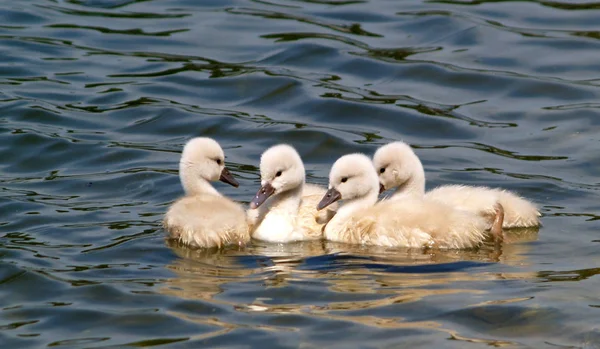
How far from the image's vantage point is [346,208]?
9.20 metres

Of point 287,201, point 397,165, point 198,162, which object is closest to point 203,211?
point 198,162

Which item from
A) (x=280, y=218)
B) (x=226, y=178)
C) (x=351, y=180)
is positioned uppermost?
(x=351, y=180)

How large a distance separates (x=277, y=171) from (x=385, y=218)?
0.86 meters

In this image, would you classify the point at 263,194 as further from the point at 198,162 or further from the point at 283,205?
the point at 198,162

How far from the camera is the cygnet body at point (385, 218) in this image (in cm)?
873

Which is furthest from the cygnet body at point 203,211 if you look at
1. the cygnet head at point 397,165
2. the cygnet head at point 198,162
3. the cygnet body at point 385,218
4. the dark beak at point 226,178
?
the cygnet head at point 397,165

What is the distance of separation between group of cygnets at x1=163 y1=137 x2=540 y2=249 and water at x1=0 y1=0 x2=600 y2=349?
5.6 inches

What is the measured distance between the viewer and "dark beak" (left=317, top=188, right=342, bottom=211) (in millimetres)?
9102

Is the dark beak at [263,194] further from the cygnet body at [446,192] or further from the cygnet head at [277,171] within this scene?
the cygnet body at [446,192]

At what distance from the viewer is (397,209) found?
890cm

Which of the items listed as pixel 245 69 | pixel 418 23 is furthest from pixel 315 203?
pixel 418 23

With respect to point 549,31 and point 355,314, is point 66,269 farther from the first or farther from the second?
point 549,31

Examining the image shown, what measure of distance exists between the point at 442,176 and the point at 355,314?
3.50 metres

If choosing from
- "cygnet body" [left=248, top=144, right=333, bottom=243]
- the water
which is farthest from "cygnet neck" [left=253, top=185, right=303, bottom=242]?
the water
